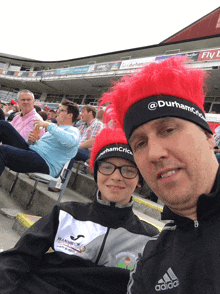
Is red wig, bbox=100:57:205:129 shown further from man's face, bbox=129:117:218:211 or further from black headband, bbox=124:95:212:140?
man's face, bbox=129:117:218:211

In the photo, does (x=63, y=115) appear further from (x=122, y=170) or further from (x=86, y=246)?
(x=86, y=246)

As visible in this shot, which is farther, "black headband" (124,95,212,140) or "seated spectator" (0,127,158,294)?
"seated spectator" (0,127,158,294)

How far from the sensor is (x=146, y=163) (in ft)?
2.60

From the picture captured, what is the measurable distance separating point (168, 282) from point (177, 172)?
360 millimetres

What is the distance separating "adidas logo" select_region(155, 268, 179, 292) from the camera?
0.64 meters

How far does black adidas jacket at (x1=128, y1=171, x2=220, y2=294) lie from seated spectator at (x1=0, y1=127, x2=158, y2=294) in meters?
0.24

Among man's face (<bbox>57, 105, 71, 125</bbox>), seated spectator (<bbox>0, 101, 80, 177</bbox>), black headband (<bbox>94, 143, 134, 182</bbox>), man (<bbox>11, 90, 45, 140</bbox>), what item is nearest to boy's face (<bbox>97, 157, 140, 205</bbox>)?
black headband (<bbox>94, 143, 134, 182</bbox>)

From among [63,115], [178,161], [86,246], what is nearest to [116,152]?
[86,246]

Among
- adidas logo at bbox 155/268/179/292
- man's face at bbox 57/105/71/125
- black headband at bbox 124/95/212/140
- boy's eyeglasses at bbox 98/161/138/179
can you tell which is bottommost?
adidas logo at bbox 155/268/179/292

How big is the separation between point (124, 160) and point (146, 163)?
642 millimetres

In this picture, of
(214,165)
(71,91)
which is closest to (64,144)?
(214,165)

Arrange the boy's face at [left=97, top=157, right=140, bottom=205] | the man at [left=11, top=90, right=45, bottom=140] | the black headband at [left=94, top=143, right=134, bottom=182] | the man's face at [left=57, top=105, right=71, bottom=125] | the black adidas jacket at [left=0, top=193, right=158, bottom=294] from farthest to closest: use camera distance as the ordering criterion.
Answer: the man at [left=11, top=90, right=45, bottom=140]
the man's face at [left=57, top=105, right=71, bottom=125]
the black headband at [left=94, top=143, right=134, bottom=182]
the boy's face at [left=97, top=157, right=140, bottom=205]
the black adidas jacket at [left=0, top=193, right=158, bottom=294]

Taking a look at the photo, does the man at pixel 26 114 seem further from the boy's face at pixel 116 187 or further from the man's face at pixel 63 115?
the boy's face at pixel 116 187

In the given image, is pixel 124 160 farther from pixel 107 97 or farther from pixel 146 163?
pixel 146 163
